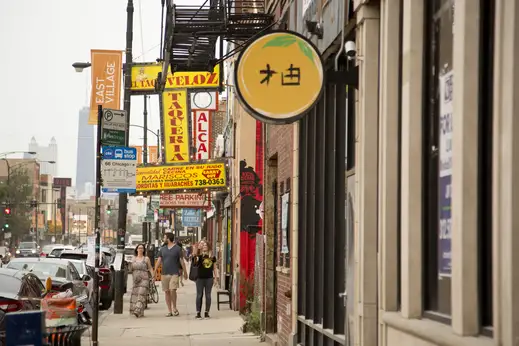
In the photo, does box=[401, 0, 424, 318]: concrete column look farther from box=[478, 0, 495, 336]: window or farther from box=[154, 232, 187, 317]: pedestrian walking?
box=[154, 232, 187, 317]: pedestrian walking

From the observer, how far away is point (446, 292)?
22.3 ft

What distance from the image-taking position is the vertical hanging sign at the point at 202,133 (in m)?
36.5

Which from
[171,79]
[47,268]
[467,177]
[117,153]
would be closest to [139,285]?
[47,268]

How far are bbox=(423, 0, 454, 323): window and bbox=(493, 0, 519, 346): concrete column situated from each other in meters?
1.23

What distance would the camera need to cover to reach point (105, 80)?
25344mm

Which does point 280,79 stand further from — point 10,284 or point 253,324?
point 253,324

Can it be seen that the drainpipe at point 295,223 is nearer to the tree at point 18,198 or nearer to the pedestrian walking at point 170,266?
the pedestrian walking at point 170,266

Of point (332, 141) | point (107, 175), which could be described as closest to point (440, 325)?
point (332, 141)

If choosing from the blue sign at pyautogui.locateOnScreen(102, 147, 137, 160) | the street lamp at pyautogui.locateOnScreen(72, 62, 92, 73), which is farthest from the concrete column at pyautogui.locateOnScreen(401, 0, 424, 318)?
the street lamp at pyautogui.locateOnScreen(72, 62, 92, 73)

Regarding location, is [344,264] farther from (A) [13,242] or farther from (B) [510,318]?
(A) [13,242]

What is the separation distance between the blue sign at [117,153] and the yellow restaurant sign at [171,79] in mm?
8457

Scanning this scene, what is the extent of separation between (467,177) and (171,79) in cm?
2280

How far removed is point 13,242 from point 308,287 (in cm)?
11156

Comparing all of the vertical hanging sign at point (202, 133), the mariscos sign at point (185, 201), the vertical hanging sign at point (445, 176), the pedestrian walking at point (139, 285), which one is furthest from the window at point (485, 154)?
the mariscos sign at point (185, 201)
